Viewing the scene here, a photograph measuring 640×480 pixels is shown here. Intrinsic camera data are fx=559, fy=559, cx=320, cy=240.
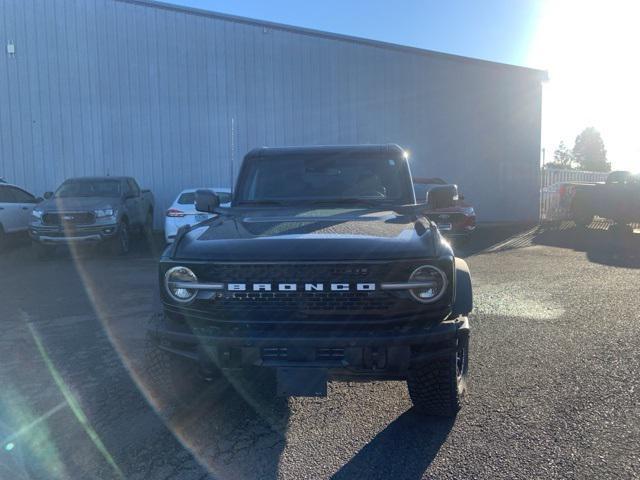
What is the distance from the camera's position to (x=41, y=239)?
1145 cm

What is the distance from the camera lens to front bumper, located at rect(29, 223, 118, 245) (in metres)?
11.4

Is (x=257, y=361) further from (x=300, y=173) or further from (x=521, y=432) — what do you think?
(x=300, y=173)

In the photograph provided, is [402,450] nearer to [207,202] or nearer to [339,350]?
[339,350]

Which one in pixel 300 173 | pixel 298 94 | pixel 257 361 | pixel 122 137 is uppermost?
pixel 298 94

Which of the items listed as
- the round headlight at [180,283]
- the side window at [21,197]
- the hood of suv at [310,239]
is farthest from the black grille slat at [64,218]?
the round headlight at [180,283]

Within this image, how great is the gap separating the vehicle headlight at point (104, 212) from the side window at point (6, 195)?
9.16ft

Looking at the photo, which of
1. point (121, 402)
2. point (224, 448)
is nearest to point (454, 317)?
point (224, 448)

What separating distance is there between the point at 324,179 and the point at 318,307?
196cm

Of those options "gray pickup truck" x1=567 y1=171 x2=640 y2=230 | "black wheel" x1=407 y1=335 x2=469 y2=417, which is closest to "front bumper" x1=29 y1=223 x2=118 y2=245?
"black wheel" x1=407 y1=335 x2=469 y2=417

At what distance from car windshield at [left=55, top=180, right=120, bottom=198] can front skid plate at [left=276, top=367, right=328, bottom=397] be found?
424 inches

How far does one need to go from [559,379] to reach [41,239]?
10402mm

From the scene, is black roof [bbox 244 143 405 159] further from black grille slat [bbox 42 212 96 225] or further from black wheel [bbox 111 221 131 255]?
black wheel [bbox 111 221 131 255]

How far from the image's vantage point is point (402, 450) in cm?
332

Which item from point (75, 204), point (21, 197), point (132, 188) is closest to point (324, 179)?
point (75, 204)
